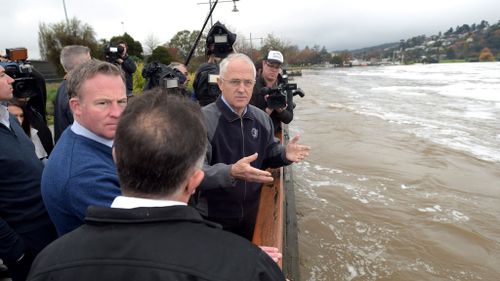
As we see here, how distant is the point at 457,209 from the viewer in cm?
575

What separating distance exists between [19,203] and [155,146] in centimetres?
160

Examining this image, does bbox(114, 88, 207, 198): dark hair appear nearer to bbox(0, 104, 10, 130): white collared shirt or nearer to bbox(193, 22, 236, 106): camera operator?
bbox(0, 104, 10, 130): white collared shirt

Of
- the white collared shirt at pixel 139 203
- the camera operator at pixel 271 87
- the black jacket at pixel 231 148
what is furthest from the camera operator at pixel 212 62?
the white collared shirt at pixel 139 203

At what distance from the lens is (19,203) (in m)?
2.15

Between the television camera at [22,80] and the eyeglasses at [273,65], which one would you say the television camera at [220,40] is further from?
the television camera at [22,80]

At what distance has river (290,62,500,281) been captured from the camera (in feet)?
14.4

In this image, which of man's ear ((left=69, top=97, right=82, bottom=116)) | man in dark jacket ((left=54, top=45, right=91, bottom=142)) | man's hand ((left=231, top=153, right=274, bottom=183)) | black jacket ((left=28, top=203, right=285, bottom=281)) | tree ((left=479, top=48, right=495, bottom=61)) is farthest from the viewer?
tree ((left=479, top=48, right=495, bottom=61))

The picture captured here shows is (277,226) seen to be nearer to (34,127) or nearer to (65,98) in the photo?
(34,127)

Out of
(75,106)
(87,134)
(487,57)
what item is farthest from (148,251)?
(487,57)

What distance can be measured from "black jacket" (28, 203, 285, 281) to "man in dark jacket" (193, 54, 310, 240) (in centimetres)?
140

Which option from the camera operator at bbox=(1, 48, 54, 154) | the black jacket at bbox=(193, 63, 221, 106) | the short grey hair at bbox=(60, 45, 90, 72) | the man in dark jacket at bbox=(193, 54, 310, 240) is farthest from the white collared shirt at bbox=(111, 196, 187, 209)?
the short grey hair at bbox=(60, 45, 90, 72)

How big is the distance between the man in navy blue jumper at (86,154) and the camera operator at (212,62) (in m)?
2.10

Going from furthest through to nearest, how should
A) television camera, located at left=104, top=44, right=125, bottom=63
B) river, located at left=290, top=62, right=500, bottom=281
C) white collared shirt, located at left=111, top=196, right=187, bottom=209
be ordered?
1. television camera, located at left=104, top=44, right=125, bottom=63
2. river, located at left=290, top=62, right=500, bottom=281
3. white collared shirt, located at left=111, top=196, right=187, bottom=209

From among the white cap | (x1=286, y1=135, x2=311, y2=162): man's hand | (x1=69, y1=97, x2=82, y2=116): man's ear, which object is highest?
the white cap
